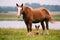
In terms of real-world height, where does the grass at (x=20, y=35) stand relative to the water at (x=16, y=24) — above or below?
below

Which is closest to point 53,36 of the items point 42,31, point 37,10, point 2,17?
point 42,31

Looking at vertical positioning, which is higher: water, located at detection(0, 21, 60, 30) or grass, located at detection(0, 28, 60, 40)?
water, located at detection(0, 21, 60, 30)

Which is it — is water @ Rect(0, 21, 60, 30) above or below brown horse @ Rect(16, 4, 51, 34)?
below

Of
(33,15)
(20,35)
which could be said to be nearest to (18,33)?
(20,35)

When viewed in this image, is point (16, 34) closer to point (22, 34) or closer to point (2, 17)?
point (22, 34)

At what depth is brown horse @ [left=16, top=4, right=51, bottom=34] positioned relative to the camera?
1.97m

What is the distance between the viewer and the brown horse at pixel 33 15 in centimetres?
197

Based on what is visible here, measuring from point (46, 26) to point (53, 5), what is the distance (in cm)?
29

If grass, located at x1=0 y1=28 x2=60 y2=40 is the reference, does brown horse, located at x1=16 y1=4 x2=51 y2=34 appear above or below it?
above

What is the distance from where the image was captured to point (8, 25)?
6.55 ft

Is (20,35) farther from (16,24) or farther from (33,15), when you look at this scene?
(33,15)

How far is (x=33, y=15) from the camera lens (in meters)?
1.99

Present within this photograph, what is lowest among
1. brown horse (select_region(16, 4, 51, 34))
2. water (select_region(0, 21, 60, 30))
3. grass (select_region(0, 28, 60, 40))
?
grass (select_region(0, 28, 60, 40))

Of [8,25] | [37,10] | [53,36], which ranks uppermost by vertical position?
[37,10]
